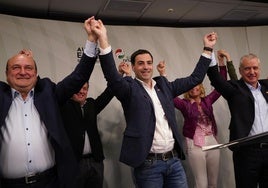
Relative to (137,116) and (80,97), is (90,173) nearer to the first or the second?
(80,97)

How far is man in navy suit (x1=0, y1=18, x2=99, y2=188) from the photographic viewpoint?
1332 millimetres

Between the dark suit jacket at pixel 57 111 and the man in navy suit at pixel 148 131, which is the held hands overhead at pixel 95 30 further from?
the man in navy suit at pixel 148 131

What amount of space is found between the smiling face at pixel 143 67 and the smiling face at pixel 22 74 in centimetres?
68

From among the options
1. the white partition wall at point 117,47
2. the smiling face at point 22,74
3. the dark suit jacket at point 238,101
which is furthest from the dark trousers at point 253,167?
the smiling face at point 22,74

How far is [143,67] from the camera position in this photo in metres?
1.82

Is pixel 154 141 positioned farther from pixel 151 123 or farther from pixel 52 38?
pixel 52 38

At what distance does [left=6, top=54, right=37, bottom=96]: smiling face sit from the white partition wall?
1281 millimetres

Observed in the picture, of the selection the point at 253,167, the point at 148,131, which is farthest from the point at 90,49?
the point at 253,167

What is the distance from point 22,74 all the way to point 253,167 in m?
1.67

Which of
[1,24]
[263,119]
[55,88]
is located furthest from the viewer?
[1,24]

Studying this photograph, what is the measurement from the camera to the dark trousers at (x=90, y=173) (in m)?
2.16

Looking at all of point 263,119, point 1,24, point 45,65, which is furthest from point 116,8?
point 263,119

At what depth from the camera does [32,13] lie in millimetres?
2770

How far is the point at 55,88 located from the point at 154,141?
68 cm
